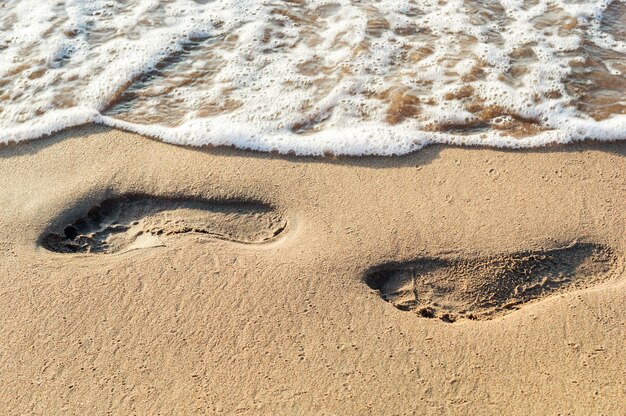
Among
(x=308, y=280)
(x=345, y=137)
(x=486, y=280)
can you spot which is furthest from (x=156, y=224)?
(x=486, y=280)

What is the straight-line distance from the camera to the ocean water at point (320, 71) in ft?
11.1

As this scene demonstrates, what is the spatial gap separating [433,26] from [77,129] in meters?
2.41

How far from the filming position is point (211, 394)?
7.09 ft

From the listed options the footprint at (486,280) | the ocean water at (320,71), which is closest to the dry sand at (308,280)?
the footprint at (486,280)

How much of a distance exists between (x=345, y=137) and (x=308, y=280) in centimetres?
102

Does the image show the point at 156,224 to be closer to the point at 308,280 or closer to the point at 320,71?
the point at 308,280

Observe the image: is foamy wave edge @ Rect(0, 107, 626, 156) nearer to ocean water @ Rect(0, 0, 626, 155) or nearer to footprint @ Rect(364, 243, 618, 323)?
ocean water @ Rect(0, 0, 626, 155)

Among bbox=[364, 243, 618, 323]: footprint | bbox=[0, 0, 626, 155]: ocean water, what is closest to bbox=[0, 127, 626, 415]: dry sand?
bbox=[364, 243, 618, 323]: footprint

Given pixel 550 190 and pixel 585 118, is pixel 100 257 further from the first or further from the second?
pixel 585 118

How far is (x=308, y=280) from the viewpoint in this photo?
8.36ft

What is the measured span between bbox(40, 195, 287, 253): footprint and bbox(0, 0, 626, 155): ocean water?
18.2 inches

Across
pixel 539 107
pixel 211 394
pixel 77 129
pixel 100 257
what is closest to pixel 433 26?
pixel 539 107

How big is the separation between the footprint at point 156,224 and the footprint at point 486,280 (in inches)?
24.8

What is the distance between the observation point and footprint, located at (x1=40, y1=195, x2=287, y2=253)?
281cm
